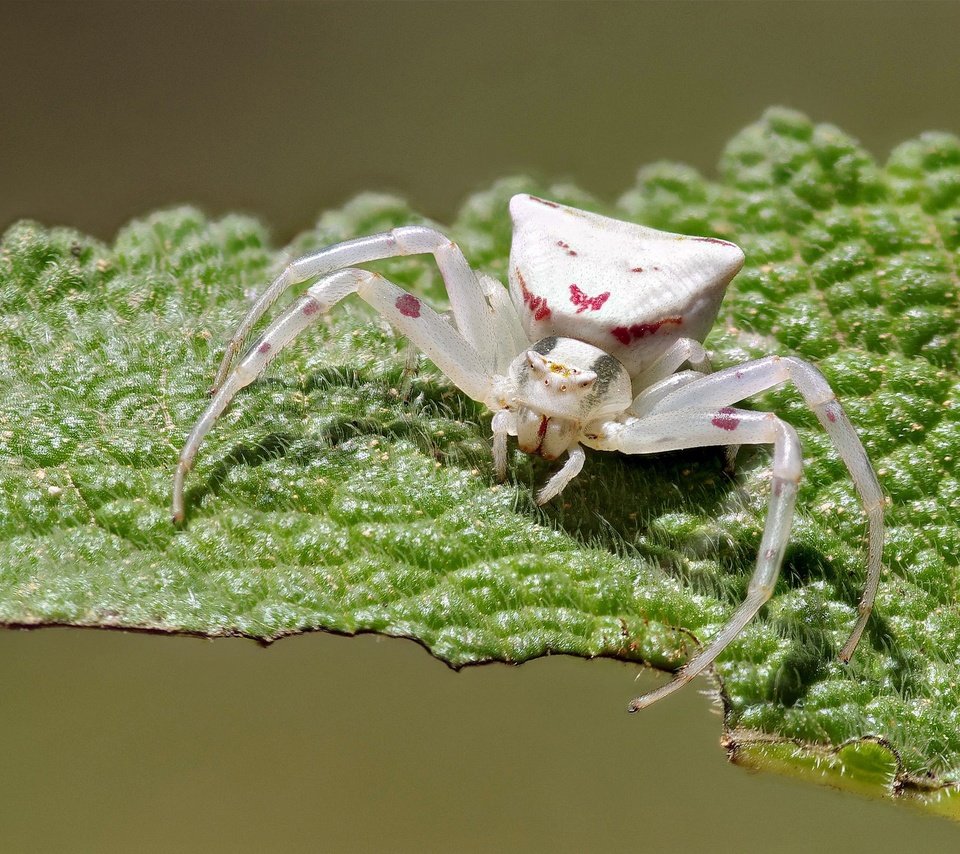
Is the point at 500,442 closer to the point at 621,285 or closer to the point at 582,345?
the point at 582,345

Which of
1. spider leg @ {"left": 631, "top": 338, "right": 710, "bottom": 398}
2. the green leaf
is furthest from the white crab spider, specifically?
the green leaf

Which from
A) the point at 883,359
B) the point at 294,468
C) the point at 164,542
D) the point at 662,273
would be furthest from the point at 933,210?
the point at 164,542

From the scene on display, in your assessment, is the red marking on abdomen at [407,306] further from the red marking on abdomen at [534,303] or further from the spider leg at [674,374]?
the spider leg at [674,374]

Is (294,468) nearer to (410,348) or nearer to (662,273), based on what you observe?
(410,348)

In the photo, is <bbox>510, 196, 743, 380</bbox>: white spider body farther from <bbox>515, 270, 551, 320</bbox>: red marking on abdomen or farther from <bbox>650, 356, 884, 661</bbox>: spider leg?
<bbox>650, 356, 884, 661</bbox>: spider leg

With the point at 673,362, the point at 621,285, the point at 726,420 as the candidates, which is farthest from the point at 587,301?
the point at 726,420

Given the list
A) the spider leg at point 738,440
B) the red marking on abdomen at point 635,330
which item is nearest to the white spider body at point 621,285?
the red marking on abdomen at point 635,330
